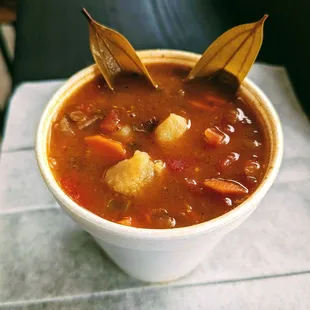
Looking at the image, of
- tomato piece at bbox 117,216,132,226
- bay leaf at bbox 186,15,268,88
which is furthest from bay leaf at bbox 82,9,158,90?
tomato piece at bbox 117,216,132,226

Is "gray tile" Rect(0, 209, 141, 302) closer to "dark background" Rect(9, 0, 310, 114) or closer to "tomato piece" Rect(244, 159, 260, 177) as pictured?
"tomato piece" Rect(244, 159, 260, 177)

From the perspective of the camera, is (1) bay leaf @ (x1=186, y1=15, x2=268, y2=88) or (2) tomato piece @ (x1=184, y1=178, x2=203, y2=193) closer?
(2) tomato piece @ (x1=184, y1=178, x2=203, y2=193)

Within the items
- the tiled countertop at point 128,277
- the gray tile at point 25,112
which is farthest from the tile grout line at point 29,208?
the gray tile at point 25,112

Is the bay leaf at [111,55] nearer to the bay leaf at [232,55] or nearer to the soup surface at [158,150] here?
the soup surface at [158,150]

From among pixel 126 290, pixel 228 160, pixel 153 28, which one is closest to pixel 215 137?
pixel 228 160

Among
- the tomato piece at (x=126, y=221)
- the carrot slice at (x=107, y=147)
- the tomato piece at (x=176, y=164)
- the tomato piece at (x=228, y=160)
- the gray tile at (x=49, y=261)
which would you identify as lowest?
the gray tile at (x=49, y=261)

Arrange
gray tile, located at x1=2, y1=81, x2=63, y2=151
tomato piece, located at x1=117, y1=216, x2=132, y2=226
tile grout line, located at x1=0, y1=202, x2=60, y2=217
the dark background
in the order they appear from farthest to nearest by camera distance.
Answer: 1. the dark background
2. gray tile, located at x1=2, y1=81, x2=63, y2=151
3. tile grout line, located at x1=0, y1=202, x2=60, y2=217
4. tomato piece, located at x1=117, y1=216, x2=132, y2=226
